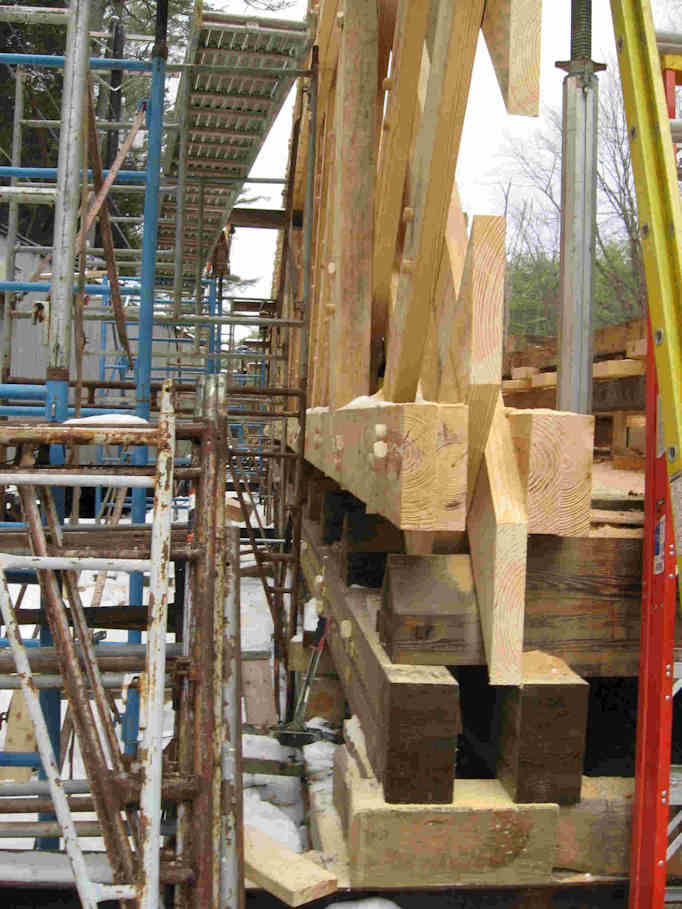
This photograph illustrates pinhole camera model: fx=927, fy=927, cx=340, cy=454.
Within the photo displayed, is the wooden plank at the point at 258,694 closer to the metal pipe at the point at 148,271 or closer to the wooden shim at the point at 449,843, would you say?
the metal pipe at the point at 148,271

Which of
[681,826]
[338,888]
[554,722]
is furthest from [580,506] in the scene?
[338,888]

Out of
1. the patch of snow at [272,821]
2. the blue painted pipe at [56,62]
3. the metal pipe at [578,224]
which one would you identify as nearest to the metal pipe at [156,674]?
the patch of snow at [272,821]

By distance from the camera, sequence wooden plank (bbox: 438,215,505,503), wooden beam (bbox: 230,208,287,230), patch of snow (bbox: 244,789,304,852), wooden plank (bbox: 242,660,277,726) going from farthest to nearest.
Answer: wooden beam (bbox: 230,208,287,230) → wooden plank (bbox: 242,660,277,726) → patch of snow (bbox: 244,789,304,852) → wooden plank (bbox: 438,215,505,503)

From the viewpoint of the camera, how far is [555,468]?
2.47m

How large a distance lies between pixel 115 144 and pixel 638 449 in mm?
16961

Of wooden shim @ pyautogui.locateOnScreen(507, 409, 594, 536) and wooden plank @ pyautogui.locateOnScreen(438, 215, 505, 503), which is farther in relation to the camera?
wooden shim @ pyautogui.locateOnScreen(507, 409, 594, 536)

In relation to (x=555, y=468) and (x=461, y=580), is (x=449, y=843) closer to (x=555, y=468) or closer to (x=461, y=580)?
(x=461, y=580)

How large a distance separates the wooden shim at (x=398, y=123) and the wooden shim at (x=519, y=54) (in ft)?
2.61

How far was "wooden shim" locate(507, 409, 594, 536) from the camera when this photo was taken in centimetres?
245

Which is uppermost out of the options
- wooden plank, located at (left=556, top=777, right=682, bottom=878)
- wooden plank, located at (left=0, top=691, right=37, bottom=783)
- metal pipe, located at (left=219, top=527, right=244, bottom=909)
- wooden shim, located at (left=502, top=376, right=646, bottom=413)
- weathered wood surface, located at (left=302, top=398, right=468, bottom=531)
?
wooden shim, located at (left=502, top=376, right=646, bottom=413)

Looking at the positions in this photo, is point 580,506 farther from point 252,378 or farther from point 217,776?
point 252,378

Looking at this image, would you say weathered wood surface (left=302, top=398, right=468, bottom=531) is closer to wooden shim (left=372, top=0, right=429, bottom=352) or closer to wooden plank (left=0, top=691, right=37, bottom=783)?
wooden shim (left=372, top=0, right=429, bottom=352)

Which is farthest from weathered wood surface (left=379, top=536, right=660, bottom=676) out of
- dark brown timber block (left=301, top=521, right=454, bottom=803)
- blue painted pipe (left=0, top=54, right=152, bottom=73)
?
blue painted pipe (left=0, top=54, right=152, bottom=73)

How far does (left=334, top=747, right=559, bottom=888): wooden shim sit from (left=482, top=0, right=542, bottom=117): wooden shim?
71.0 inches
